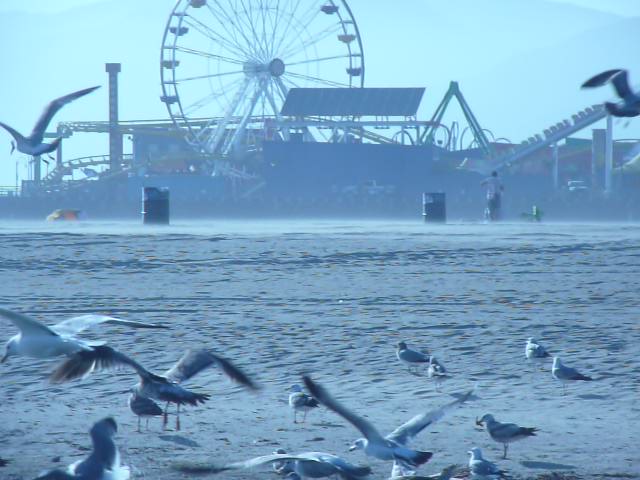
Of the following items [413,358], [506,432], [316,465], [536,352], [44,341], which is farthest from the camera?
[536,352]

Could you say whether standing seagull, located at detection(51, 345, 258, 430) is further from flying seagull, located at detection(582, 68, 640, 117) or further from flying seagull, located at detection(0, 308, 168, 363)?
flying seagull, located at detection(582, 68, 640, 117)

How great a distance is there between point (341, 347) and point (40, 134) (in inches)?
236

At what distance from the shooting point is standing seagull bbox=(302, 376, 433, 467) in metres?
4.96

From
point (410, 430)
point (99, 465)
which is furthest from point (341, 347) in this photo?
point (99, 465)

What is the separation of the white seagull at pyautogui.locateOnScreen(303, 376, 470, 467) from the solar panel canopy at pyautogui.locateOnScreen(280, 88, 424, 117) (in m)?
58.3

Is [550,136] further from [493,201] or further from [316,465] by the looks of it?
[316,465]

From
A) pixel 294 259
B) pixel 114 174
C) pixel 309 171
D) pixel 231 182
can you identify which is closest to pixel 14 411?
pixel 294 259

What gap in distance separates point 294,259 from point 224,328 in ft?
24.8

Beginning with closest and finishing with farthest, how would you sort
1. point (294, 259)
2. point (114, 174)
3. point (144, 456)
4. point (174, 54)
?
point (144, 456), point (294, 259), point (174, 54), point (114, 174)

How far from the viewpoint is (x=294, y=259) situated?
17344 millimetres

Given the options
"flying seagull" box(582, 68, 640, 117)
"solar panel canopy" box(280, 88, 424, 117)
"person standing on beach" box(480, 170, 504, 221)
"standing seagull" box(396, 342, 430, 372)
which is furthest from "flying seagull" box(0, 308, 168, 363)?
"solar panel canopy" box(280, 88, 424, 117)

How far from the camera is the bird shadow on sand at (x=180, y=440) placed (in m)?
6.15

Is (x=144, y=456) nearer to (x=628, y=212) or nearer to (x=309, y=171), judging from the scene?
(x=628, y=212)

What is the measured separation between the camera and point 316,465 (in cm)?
494
